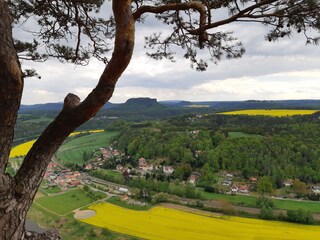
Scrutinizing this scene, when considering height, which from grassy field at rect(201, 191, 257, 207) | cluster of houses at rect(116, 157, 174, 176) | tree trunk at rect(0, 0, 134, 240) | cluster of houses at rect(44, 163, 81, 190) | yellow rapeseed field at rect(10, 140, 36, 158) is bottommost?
grassy field at rect(201, 191, 257, 207)

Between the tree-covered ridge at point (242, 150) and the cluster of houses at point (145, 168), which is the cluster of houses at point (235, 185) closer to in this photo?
the tree-covered ridge at point (242, 150)

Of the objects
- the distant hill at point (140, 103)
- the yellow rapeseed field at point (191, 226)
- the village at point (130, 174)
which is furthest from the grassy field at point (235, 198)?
the distant hill at point (140, 103)

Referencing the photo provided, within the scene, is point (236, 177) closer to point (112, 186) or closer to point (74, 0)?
point (112, 186)

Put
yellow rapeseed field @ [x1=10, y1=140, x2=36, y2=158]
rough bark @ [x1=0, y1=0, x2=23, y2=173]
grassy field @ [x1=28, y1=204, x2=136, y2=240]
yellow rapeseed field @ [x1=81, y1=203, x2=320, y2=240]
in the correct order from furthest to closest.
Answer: yellow rapeseed field @ [x1=10, y1=140, x2=36, y2=158] < grassy field @ [x1=28, y1=204, x2=136, y2=240] < yellow rapeseed field @ [x1=81, y1=203, x2=320, y2=240] < rough bark @ [x1=0, y1=0, x2=23, y2=173]

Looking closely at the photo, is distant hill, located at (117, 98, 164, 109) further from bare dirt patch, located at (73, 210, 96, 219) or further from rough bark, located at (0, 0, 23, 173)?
rough bark, located at (0, 0, 23, 173)

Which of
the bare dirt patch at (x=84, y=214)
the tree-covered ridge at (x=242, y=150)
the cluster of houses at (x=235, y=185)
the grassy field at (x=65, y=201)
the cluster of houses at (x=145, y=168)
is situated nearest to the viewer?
the bare dirt patch at (x=84, y=214)

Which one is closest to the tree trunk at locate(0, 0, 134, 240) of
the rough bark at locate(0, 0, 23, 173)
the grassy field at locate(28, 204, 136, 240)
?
the rough bark at locate(0, 0, 23, 173)

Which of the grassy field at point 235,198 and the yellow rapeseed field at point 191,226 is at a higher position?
the yellow rapeseed field at point 191,226
